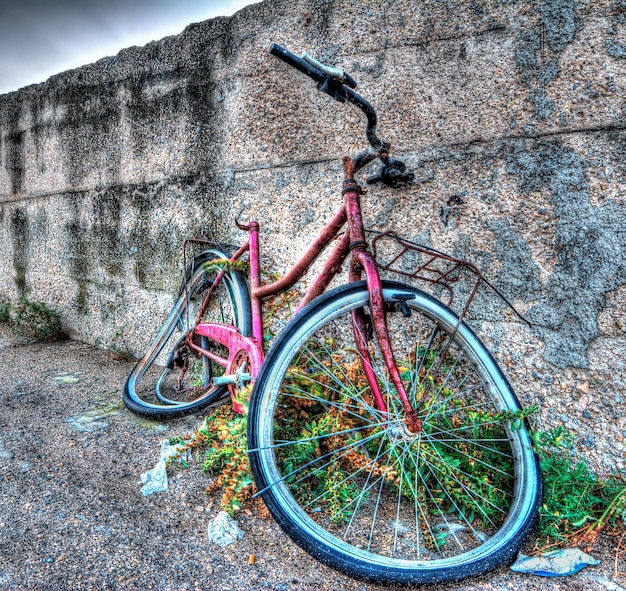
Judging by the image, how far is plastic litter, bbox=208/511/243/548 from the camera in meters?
1.52

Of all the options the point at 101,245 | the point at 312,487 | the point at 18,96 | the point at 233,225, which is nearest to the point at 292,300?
the point at 233,225

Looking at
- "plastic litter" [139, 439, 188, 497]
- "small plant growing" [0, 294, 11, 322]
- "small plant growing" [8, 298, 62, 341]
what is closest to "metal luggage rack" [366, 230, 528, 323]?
"plastic litter" [139, 439, 188, 497]

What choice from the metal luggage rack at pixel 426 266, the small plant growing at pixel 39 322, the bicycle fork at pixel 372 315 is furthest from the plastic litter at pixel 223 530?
the small plant growing at pixel 39 322

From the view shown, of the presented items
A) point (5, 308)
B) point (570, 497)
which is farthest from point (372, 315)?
point (5, 308)

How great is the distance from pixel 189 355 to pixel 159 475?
3.33ft

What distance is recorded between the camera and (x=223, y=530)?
156 cm

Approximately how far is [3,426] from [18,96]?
306 centimetres

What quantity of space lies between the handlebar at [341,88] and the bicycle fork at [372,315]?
151 mm

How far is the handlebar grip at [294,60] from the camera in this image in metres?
1.39

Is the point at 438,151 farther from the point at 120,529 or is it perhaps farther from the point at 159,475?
the point at 120,529

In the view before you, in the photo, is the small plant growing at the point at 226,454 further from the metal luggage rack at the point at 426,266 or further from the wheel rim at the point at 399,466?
the metal luggage rack at the point at 426,266

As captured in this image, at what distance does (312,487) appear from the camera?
177 centimetres

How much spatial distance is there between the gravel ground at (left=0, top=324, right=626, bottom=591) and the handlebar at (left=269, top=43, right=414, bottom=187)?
1.38 m

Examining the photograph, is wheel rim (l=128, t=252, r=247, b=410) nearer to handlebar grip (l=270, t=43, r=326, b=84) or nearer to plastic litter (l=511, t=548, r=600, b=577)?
handlebar grip (l=270, t=43, r=326, b=84)
